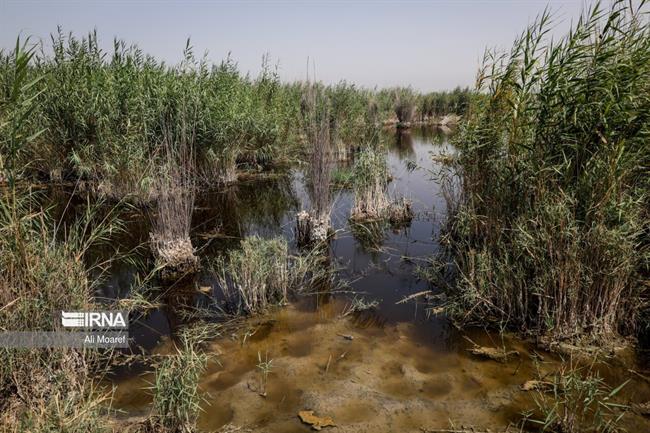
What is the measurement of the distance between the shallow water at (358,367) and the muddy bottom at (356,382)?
1cm

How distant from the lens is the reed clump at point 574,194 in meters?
4.80

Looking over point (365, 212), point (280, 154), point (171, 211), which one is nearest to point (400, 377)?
point (171, 211)

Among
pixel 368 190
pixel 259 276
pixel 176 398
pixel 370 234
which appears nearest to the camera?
pixel 176 398

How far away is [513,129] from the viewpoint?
19.1ft

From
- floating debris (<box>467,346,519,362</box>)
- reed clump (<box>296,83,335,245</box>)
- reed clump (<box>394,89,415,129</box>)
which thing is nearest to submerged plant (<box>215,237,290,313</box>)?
reed clump (<box>296,83,335,245</box>)

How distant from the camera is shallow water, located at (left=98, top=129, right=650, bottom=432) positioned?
4105 mm

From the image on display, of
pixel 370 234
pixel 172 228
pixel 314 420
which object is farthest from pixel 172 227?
pixel 314 420

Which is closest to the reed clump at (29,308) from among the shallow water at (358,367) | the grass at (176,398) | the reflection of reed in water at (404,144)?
the grass at (176,398)

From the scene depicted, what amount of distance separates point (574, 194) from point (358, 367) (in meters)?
3.29

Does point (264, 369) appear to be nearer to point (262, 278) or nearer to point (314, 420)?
point (314, 420)

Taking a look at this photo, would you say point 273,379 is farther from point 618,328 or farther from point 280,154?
point 280,154

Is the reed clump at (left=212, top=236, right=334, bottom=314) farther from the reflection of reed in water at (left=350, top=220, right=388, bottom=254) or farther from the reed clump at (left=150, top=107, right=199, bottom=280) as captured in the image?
the reflection of reed in water at (left=350, top=220, right=388, bottom=254)

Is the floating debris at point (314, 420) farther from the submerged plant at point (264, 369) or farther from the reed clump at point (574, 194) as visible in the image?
the reed clump at point (574, 194)

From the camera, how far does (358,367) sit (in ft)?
16.1
